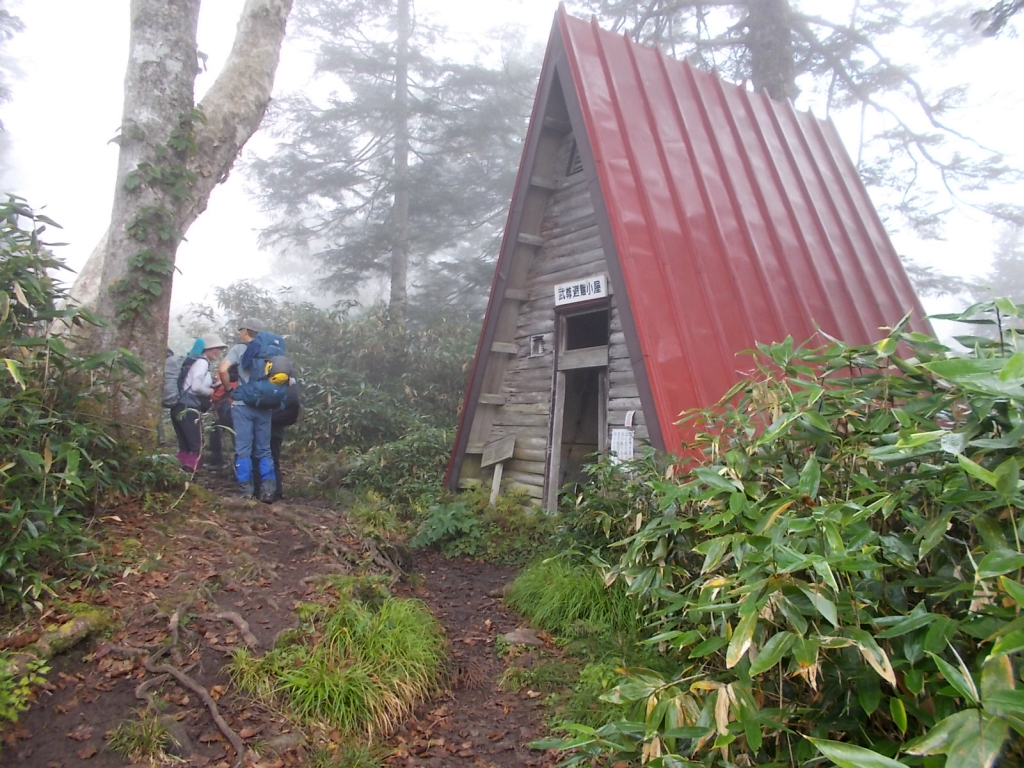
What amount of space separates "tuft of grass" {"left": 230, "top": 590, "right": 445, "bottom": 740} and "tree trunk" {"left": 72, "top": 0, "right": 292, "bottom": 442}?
2.50 meters

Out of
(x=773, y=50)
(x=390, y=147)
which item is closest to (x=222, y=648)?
(x=773, y=50)

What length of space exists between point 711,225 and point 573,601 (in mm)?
3994

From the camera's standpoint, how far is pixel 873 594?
6.33 ft

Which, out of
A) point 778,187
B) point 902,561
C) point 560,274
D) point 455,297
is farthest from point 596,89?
point 455,297

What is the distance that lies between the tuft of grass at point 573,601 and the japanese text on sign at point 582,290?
114 inches

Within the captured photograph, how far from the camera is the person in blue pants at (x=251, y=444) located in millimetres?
6828

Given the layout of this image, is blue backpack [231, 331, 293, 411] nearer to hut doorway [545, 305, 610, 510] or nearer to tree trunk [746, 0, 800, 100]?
hut doorway [545, 305, 610, 510]

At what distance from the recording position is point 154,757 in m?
3.09

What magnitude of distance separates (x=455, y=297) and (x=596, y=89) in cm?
1262

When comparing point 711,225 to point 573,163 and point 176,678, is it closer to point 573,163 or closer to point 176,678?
point 573,163

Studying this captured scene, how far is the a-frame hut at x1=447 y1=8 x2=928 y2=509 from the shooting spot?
18.9 feet

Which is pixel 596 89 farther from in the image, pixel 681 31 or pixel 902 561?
pixel 681 31

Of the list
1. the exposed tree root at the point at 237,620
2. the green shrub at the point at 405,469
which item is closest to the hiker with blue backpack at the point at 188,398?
the green shrub at the point at 405,469

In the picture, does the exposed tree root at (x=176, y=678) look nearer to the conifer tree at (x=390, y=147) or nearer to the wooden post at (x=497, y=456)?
the wooden post at (x=497, y=456)
